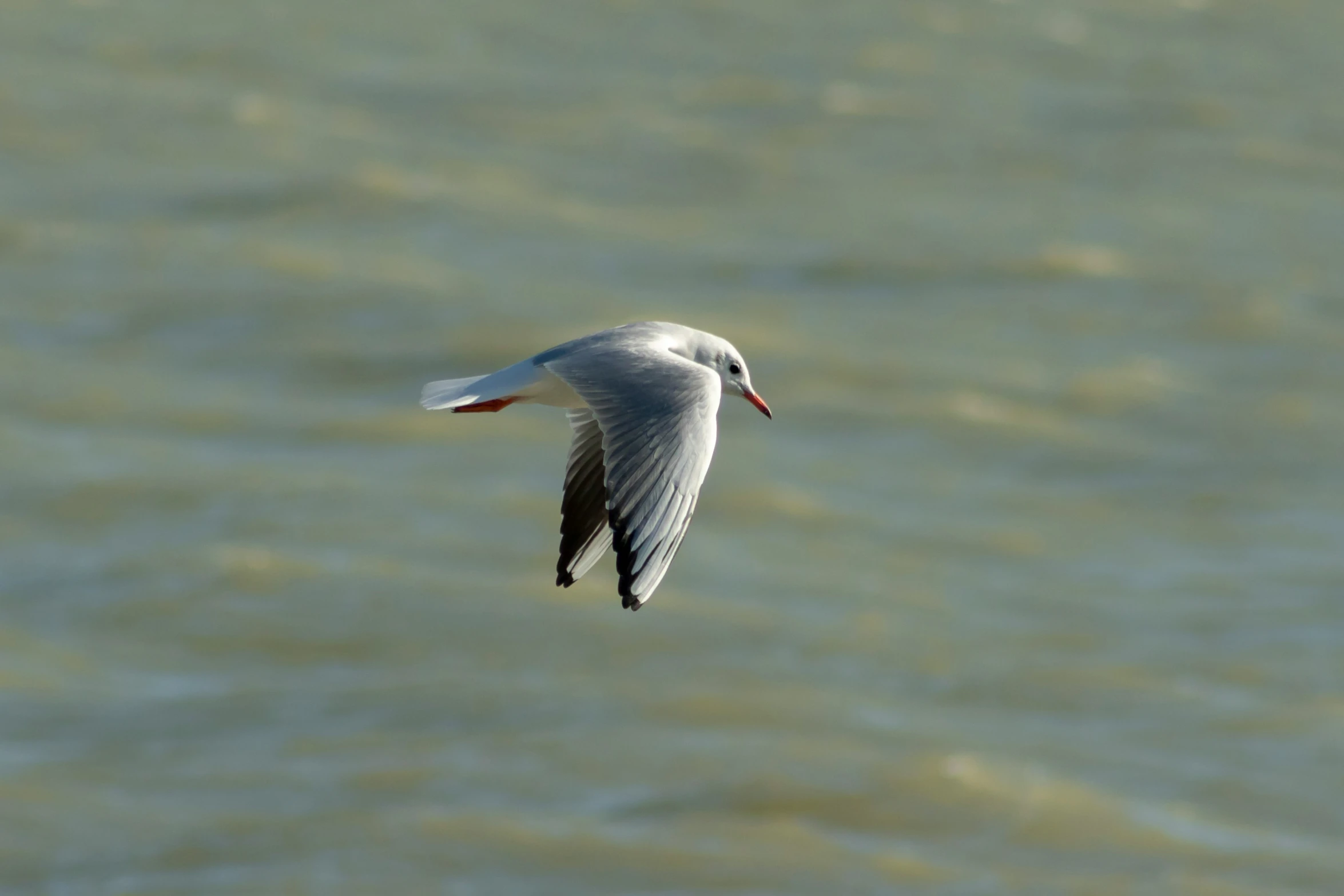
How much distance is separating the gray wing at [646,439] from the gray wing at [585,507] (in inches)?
13.7

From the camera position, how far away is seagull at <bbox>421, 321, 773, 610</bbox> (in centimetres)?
534

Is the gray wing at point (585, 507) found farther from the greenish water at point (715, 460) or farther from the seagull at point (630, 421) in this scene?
the greenish water at point (715, 460)

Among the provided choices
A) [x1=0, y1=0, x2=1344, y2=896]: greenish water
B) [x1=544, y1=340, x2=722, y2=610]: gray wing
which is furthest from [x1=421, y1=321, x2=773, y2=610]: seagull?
[x1=0, y1=0, x2=1344, y2=896]: greenish water

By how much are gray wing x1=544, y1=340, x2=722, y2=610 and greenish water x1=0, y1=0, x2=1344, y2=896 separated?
8.46 metres

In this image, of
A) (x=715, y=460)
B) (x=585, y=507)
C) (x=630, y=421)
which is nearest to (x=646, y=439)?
(x=630, y=421)

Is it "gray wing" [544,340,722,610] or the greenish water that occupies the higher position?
"gray wing" [544,340,722,610]

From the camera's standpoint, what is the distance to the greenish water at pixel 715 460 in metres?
15.1

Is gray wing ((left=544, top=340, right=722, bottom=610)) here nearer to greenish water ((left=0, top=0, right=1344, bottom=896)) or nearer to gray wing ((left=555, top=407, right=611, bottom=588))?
gray wing ((left=555, top=407, right=611, bottom=588))

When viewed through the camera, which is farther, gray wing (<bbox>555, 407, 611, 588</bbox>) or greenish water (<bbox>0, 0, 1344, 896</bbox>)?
greenish water (<bbox>0, 0, 1344, 896</bbox>)

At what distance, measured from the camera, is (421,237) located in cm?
2166

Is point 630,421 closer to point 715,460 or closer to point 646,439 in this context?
point 646,439

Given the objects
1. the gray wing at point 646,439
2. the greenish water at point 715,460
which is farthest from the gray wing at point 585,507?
the greenish water at point 715,460

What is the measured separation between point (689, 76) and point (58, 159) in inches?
259

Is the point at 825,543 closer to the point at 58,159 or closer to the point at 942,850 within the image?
the point at 942,850
